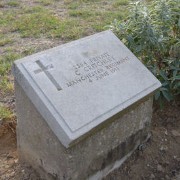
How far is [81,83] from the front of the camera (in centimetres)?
235

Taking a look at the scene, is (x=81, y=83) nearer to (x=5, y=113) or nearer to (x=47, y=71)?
(x=47, y=71)

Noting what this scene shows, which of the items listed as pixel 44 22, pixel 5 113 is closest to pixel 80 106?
pixel 5 113

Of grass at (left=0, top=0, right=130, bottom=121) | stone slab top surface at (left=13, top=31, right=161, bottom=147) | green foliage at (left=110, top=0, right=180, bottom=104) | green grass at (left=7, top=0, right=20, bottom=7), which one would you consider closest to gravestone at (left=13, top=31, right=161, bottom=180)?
stone slab top surface at (left=13, top=31, right=161, bottom=147)

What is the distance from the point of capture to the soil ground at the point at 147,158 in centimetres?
267

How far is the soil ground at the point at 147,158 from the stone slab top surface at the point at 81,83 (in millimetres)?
568

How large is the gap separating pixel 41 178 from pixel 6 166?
0.34 meters

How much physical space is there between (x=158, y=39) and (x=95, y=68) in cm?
89

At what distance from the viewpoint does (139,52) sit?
10.6 feet

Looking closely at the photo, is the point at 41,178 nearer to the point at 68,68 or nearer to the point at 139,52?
the point at 68,68

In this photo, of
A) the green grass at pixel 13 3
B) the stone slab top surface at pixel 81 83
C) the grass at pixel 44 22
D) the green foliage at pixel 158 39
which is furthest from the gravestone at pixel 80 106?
the green grass at pixel 13 3

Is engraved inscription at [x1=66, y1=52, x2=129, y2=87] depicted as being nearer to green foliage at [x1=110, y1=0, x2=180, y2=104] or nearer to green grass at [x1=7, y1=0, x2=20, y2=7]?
green foliage at [x1=110, y1=0, x2=180, y2=104]

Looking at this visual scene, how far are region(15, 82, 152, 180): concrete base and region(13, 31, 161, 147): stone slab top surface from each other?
0.39 feet

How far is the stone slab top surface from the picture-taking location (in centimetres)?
216

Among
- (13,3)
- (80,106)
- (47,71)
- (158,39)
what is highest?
(47,71)
